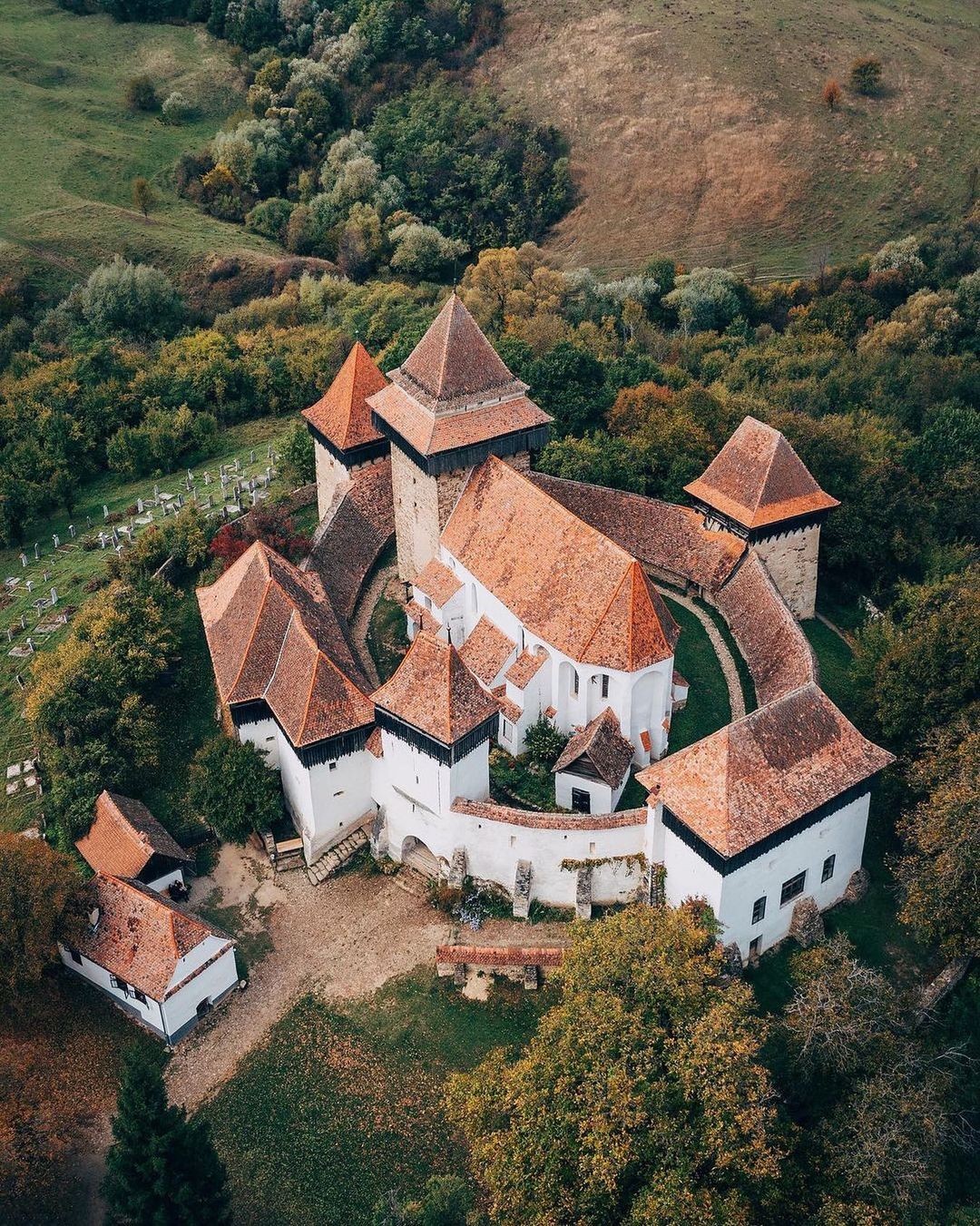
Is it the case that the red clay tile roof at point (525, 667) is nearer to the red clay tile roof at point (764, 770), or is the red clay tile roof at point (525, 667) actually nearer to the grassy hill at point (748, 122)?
the red clay tile roof at point (764, 770)

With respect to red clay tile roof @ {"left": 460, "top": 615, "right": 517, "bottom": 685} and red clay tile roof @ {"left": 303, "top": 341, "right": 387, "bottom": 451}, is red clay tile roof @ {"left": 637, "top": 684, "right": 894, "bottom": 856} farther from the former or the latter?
red clay tile roof @ {"left": 303, "top": 341, "right": 387, "bottom": 451}

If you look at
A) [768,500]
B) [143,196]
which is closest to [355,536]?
[768,500]

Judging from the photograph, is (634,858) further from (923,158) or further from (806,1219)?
(923,158)

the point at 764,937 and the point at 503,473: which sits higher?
the point at 503,473

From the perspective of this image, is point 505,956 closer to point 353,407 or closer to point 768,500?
point 768,500

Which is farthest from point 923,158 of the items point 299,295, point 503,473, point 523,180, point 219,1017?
point 219,1017

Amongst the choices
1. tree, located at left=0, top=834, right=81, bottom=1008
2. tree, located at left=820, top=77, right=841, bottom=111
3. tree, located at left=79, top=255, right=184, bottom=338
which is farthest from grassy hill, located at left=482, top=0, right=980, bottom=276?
tree, located at left=0, top=834, right=81, bottom=1008
